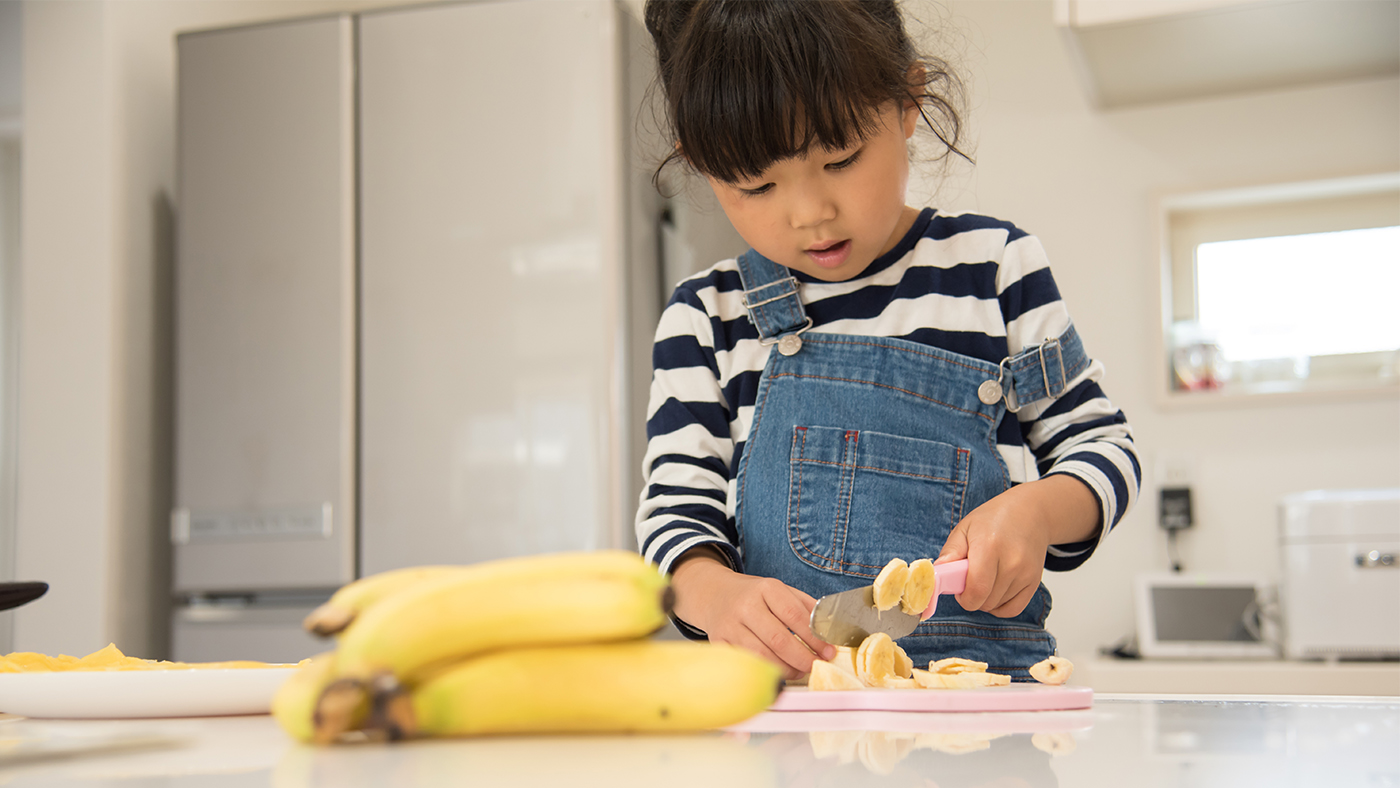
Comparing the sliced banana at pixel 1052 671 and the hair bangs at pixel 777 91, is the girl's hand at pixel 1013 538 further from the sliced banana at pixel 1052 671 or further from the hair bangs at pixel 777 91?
the hair bangs at pixel 777 91

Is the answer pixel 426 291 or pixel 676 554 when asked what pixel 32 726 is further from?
pixel 426 291

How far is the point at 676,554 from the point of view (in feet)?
2.80

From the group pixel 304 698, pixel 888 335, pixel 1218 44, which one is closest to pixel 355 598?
pixel 304 698

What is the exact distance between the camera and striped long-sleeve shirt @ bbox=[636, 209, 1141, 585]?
0.90 m

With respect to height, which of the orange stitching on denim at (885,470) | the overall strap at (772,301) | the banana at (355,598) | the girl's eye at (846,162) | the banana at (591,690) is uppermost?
the girl's eye at (846,162)

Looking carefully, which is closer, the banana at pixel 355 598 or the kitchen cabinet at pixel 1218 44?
the banana at pixel 355 598

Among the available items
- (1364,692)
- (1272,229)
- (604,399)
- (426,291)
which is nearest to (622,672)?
(604,399)

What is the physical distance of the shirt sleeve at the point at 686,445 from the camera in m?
0.90

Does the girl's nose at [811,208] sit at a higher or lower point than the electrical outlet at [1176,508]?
higher

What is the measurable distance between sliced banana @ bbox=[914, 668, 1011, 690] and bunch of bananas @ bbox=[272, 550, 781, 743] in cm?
23

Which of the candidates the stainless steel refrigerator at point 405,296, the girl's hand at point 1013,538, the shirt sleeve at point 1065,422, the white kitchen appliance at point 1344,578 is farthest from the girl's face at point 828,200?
the white kitchen appliance at point 1344,578

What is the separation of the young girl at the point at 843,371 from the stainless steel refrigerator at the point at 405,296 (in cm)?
84

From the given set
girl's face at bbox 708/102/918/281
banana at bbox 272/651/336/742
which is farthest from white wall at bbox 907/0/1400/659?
banana at bbox 272/651/336/742

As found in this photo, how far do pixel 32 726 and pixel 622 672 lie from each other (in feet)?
1.15
